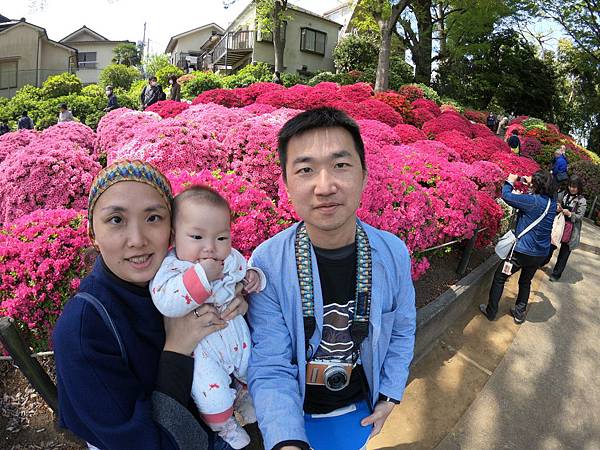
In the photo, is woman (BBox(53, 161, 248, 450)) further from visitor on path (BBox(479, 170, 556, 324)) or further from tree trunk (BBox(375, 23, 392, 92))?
tree trunk (BBox(375, 23, 392, 92))

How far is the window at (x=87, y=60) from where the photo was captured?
39.3m

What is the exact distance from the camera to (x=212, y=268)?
1422 millimetres

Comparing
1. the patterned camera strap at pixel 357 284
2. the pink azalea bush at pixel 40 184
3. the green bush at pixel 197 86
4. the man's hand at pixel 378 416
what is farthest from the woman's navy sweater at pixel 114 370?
the green bush at pixel 197 86

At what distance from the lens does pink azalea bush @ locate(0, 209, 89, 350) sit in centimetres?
220

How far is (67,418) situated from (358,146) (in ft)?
4.81

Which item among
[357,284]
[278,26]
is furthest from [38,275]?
[278,26]

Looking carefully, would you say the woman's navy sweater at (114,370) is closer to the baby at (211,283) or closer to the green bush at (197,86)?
the baby at (211,283)

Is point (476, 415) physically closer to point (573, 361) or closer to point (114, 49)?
point (573, 361)

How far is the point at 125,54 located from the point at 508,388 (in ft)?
153

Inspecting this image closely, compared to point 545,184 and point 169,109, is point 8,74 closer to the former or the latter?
point 169,109

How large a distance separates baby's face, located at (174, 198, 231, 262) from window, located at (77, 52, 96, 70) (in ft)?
152

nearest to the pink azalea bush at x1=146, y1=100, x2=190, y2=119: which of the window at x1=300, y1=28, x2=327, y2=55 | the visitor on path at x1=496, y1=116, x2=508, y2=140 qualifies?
the visitor on path at x1=496, y1=116, x2=508, y2=140

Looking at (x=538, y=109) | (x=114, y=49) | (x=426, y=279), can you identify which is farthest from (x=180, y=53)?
(x=426, y=279)

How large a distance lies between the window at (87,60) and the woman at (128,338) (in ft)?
152
